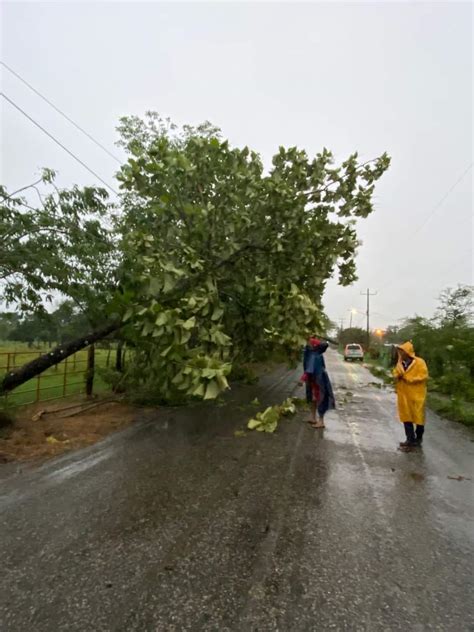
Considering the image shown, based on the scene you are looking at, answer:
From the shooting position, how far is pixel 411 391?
6738 millimetres

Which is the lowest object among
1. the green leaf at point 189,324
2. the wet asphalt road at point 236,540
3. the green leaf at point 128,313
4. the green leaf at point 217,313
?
the wet asphalt road at point 236,540

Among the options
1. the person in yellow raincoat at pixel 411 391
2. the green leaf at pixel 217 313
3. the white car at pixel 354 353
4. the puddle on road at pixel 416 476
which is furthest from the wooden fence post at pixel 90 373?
the white car at pixel 354 353

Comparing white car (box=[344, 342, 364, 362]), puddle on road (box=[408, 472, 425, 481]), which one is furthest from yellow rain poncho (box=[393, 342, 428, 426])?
white car (box=[344, 342, 364, 362])

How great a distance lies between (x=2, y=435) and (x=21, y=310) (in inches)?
81.5

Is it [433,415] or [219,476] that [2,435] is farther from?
[433,415]

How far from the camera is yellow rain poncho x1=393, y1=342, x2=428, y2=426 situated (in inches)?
261

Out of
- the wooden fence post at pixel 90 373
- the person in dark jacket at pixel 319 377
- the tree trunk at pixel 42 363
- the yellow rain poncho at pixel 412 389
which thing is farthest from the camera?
the wooden fence post at pixel 90 373

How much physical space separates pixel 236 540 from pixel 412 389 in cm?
428

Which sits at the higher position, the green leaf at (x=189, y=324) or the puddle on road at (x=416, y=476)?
the green leaf at (x=189, y=324)

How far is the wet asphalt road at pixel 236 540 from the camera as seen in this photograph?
8.62 ft

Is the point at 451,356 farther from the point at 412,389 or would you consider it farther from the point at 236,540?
the point at 236,540

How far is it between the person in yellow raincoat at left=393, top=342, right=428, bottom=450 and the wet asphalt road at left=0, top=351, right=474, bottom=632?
41 centimetres

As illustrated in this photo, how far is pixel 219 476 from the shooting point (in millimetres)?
5168

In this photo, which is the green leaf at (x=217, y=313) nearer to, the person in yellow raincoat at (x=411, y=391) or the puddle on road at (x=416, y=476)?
the person in yellow raincoat at (x=411, y=391)
